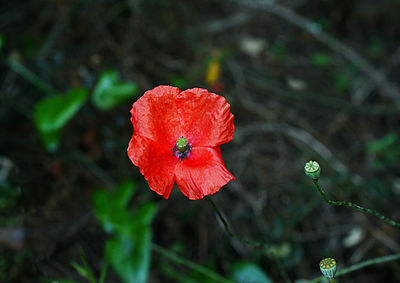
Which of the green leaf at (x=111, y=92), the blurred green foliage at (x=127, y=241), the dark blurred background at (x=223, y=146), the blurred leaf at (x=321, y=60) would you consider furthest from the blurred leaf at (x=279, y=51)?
the blurred green foliage at (x=127, y=241)

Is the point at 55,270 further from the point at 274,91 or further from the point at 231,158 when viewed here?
the point at 274,91

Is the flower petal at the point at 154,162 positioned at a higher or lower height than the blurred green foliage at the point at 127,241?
higher

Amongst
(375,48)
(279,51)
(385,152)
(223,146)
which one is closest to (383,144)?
(385,152)

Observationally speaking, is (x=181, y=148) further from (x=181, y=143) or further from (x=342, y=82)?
(x=342, y=82)

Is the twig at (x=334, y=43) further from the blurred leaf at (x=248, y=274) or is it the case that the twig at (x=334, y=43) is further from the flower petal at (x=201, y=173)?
the flower petal at (x=201, y=173)

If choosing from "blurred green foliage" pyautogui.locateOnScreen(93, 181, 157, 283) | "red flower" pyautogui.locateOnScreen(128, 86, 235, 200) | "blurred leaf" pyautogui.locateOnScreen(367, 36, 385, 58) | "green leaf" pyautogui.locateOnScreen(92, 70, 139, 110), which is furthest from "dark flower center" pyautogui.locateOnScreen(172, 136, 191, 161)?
"blurred leaf" pyautogui.locateOnScreen(367, 36, 385, 58)

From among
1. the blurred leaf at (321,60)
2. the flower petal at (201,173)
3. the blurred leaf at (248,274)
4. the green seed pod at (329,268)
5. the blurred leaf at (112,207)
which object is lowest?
the blurred leaf at (248,274)

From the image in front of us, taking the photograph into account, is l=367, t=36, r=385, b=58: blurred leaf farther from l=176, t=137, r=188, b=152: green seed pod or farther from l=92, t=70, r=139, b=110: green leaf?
l=176, t=137, r=188, b=152: green seed pod
